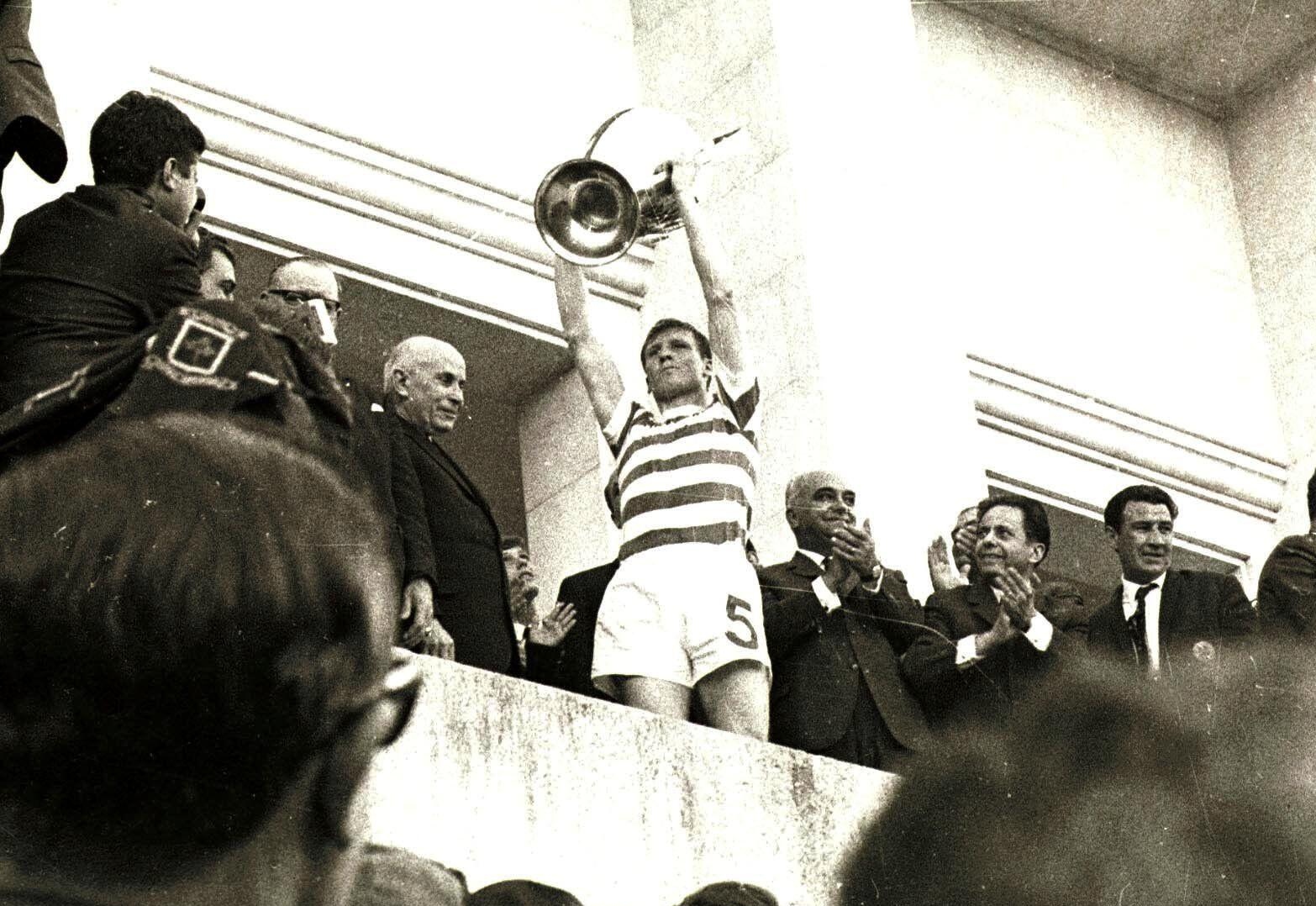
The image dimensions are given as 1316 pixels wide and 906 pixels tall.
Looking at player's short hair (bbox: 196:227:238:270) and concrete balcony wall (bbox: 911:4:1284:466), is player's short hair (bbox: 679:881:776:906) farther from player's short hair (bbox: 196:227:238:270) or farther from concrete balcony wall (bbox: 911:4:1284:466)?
concrete balcony wall (bbox: 911:4:1284:466)

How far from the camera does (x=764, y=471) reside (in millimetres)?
12844

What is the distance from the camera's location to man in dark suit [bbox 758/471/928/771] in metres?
8.56

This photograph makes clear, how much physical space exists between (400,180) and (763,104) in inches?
64.1

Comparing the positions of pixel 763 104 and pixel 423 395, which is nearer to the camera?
pixel 423 395

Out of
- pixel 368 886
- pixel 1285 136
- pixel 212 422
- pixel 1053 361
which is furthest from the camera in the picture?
pixel 1285 136

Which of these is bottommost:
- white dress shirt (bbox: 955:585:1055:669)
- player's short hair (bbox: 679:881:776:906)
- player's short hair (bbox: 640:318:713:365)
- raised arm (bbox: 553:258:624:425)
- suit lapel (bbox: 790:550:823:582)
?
player's short hair (bbox: 679:881:776:906)

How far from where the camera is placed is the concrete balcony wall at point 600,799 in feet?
23.4

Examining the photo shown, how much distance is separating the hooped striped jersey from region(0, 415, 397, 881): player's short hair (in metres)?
3.19

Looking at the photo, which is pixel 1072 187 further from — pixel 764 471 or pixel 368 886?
pixel 368 886

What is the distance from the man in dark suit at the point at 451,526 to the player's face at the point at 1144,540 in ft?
6.98

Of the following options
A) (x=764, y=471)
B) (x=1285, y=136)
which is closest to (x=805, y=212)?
(x=764, y=471)

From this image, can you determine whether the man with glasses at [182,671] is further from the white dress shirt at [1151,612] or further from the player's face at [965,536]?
the player's face at [965,536]

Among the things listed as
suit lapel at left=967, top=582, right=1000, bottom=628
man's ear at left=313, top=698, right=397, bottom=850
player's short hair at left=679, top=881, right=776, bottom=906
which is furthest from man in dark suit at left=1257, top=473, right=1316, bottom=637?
man's ear at left=313, top=698, right=397, bottom=850

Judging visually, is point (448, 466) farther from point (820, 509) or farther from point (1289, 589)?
point (1289, 589)
